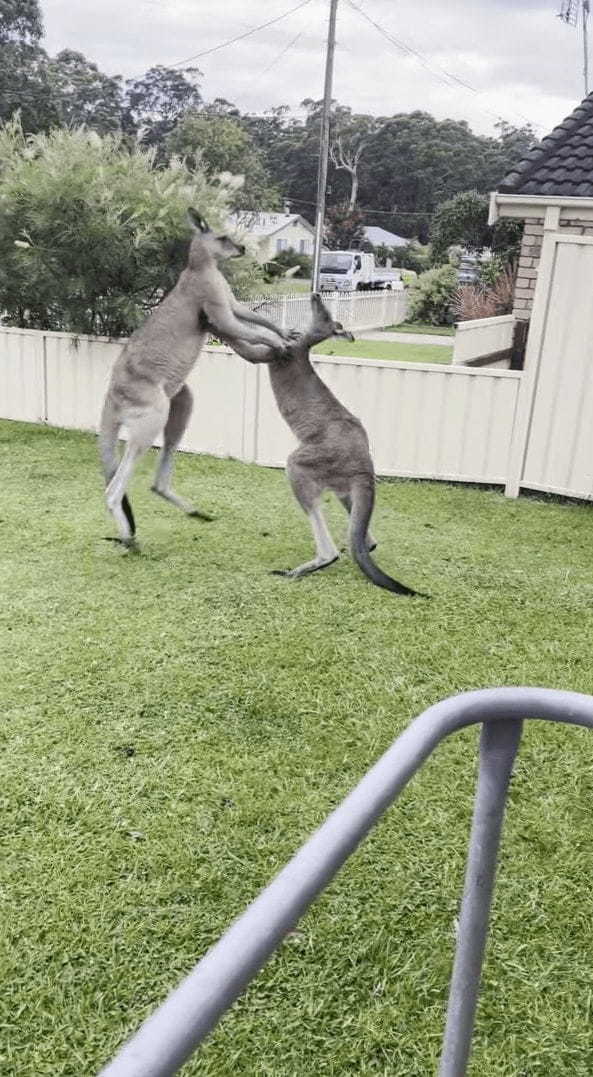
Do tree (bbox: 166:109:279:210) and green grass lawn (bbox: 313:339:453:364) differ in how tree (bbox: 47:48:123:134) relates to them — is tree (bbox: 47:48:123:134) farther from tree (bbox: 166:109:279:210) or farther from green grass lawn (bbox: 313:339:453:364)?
green grass lawn (bbox: 313:339:453:364)

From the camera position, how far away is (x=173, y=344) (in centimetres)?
501

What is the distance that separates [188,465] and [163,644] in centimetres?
380

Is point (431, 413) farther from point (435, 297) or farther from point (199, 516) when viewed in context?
point (435, 297)

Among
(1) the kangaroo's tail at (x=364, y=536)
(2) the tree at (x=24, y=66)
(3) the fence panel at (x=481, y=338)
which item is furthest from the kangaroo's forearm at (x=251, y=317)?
(2) the tree at (x=24, y=66)

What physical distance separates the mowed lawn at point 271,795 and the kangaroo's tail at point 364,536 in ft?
0.42

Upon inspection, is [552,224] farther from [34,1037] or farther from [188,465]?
[34,1037]

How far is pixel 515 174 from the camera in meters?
9.31

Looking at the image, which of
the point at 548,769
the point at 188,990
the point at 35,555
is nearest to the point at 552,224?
the point at 35,555

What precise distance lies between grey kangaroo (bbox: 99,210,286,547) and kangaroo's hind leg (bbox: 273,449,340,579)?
0.68 m

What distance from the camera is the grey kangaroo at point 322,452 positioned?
15.9 ft

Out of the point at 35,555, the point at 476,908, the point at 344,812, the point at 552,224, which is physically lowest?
the point at 35,555

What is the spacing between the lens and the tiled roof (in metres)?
8.80

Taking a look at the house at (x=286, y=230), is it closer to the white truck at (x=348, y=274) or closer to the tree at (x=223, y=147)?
the tree at (x=223, y=147)

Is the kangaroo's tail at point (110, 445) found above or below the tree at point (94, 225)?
below
